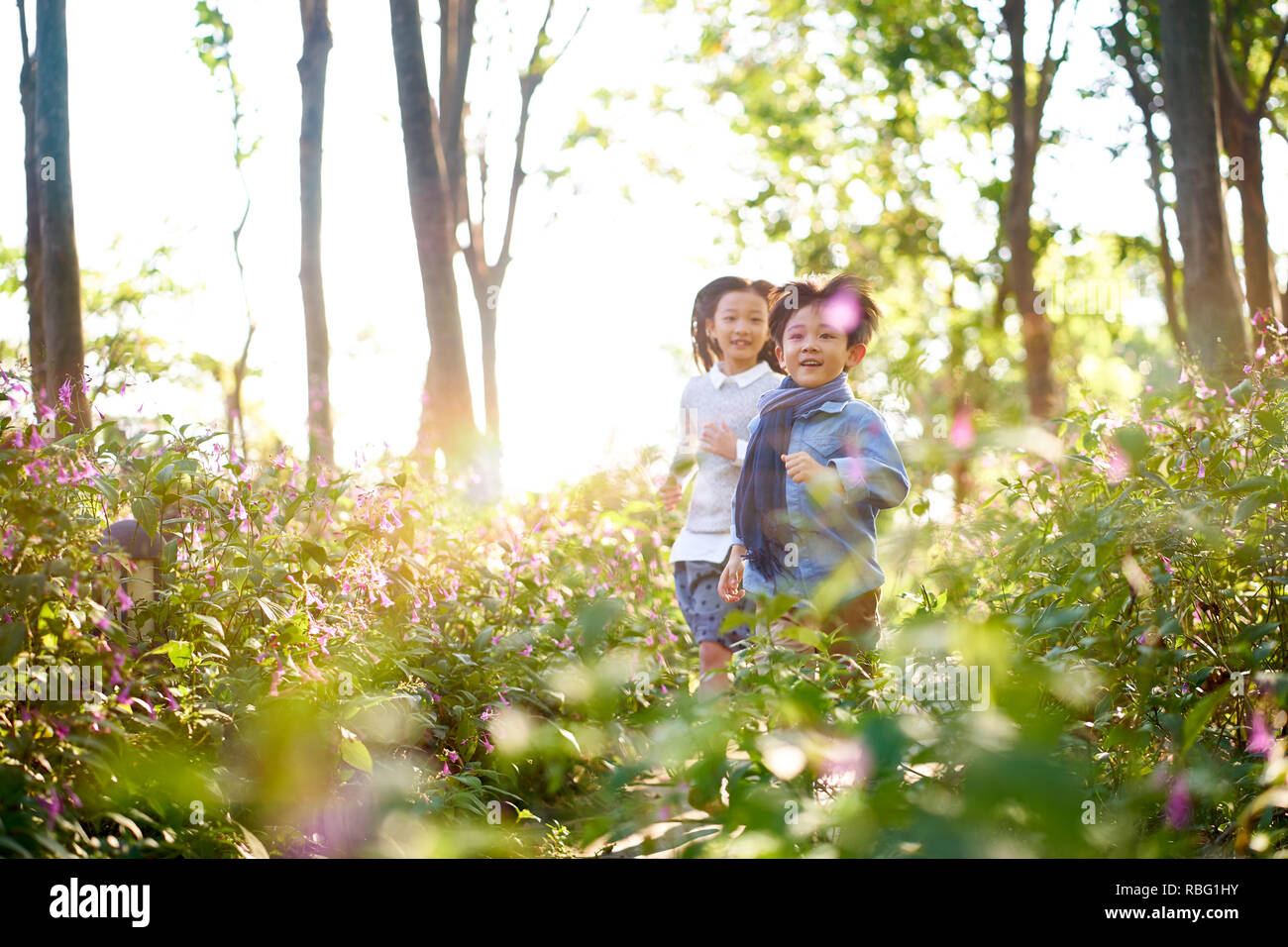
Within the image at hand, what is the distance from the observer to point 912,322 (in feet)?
88.4

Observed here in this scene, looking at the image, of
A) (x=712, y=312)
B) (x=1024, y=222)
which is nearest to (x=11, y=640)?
(x=712, y=312)

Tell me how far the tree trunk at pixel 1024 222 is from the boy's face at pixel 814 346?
34.3ft

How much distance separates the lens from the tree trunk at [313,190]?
9.66 m

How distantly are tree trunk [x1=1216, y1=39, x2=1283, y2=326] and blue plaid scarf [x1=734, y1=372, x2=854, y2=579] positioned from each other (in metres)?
8.56

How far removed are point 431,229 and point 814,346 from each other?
4800mm

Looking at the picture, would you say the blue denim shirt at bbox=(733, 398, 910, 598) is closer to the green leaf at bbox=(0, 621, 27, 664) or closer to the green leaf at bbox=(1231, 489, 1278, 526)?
the green leaf at bbox=(1231, 489, 1278, 526)

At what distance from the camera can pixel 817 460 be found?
3.61 m

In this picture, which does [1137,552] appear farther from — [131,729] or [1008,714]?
[131,729]

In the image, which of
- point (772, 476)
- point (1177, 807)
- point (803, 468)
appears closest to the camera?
point (1177, 807)

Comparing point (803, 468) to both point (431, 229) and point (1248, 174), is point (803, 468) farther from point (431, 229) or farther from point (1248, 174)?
point (1248, 174)

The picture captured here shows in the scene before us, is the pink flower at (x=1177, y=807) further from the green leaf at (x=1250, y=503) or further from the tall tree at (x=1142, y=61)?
the tall tree at (x=1142, y=61)

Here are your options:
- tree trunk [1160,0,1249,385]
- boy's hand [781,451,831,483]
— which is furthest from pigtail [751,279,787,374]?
tree trunk [1160,0,1249,385]

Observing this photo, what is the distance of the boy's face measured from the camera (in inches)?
145

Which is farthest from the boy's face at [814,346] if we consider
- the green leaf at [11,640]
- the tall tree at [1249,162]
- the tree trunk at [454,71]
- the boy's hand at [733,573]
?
the tree trunk at [454,71]
